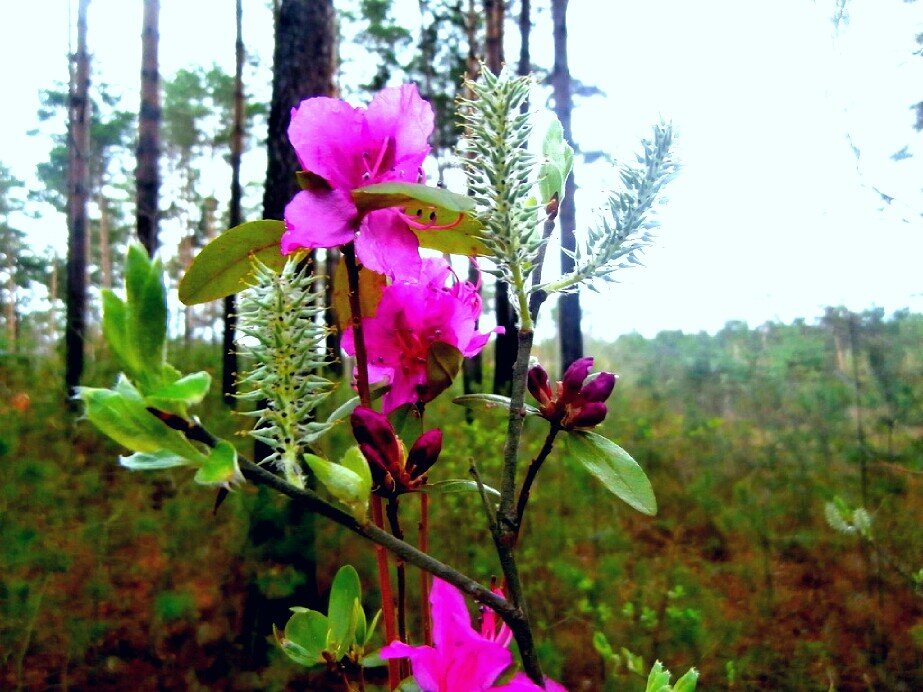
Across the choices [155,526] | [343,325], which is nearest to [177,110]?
[155,526]

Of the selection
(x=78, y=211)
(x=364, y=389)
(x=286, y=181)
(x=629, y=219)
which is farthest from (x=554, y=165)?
(x=78, y=211)

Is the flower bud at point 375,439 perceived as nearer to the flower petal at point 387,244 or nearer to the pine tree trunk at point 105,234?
the flower petal at point 387,244

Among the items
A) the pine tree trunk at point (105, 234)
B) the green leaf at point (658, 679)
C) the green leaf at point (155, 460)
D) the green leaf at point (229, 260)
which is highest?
the pine tree trunk at point (105, 234)

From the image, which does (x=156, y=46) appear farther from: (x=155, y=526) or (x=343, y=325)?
(x=343, y=325)

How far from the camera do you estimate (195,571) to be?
10.2ft

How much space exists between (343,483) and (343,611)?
0.16 meters

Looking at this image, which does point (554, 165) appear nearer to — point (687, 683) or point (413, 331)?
point (413, 331)

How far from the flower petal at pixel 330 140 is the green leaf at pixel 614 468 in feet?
0.69

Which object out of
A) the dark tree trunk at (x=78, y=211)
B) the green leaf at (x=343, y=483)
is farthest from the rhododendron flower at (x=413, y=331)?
the dark tree trunk at (x=78, y=211)

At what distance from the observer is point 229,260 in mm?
416

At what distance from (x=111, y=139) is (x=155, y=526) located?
61.1ft

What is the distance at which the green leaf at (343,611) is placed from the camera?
0.42 meters

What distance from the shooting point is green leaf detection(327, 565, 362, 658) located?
1.39ft

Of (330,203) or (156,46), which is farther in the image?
(156,46)
